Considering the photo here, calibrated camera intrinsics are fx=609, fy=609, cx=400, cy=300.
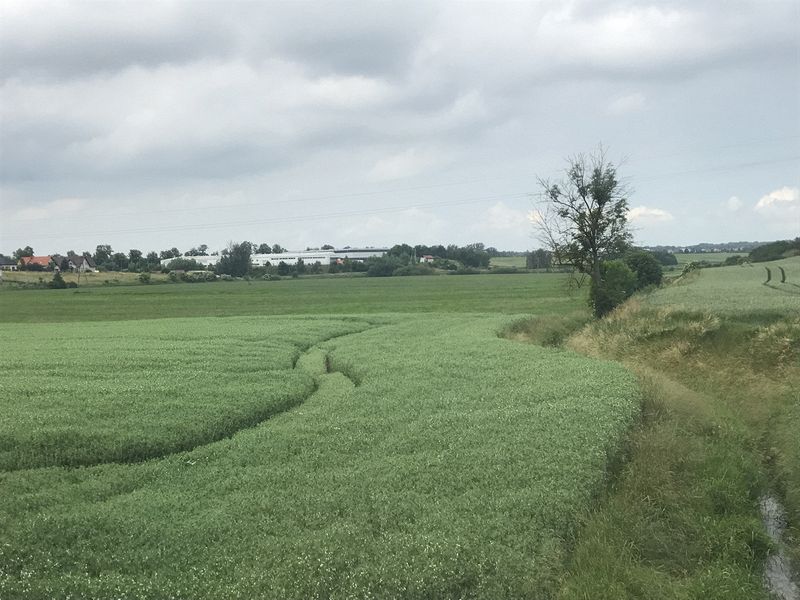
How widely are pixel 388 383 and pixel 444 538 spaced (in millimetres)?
9455

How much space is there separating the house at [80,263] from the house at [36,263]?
10.00ft

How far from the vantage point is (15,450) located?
11516 mm

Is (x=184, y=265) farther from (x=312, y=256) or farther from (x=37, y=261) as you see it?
(x=312, y=256)

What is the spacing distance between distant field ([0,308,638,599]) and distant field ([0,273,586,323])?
87.4 feet

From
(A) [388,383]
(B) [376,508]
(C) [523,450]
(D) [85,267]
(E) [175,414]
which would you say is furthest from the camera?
(D) [85,267]

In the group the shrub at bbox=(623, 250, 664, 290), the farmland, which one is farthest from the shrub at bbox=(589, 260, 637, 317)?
the farmland

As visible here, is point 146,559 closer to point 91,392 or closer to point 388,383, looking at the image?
point 91,392

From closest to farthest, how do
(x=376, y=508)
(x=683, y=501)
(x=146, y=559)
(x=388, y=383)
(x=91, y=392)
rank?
(x=146, y=559) < (x=376, y=508) < (x=683, y=501) < (x=91, y=392) < (x=388, y=383)

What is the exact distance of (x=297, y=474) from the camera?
10.6 meters

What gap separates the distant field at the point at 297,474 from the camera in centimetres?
769

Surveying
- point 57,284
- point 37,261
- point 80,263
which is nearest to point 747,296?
point 57,284

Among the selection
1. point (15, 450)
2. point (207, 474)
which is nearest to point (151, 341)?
point (15, 450)

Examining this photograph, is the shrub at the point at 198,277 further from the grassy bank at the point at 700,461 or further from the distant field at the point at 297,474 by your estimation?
the grassy bank at the point at 700,461

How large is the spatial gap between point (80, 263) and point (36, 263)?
8.02 meters
